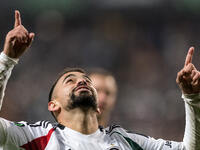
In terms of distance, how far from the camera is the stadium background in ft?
24.0

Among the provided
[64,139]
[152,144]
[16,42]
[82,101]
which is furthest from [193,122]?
[16,42]

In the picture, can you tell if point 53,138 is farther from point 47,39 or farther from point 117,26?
point 117,26

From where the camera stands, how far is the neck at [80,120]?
3305 mm

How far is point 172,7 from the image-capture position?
31.0 feet

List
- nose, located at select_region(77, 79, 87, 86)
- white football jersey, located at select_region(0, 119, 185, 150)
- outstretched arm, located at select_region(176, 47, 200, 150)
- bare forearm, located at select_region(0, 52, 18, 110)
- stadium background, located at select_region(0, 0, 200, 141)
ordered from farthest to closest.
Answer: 1. stadium background, located at select_region(0, 0, 200, 141)
2. nose, located at select_region(77, 79, 87, 86)
3. outstretched arm, located at select_region(176, 47, 200, 150)
4. white football jersey, located at select_region(0, 119, 185, 150)
5. bare forearm, located at select_region(0, 52, 18, 110)

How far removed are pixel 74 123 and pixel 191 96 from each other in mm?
966

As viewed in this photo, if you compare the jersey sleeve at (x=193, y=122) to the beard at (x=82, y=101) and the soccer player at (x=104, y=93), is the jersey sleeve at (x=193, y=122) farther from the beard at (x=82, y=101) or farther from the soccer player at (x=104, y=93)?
the soccer player at (x=104, y=93)

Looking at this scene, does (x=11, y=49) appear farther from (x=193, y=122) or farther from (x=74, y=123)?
(x=193, y=122)

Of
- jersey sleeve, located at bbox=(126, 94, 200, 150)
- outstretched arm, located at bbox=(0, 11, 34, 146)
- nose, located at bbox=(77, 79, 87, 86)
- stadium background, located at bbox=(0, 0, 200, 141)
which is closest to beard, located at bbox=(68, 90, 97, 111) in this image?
nose, located at bbox=(77, 79, 87, 86)

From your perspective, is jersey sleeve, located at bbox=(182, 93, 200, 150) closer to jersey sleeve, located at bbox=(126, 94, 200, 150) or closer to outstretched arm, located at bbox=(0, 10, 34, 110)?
jersey sleeve, located at bbox=(126, 94, 200, 150)

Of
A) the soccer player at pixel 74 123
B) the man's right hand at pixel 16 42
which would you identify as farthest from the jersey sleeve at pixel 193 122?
the man's right hand at pixel 16 42

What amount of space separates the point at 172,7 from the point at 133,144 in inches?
263

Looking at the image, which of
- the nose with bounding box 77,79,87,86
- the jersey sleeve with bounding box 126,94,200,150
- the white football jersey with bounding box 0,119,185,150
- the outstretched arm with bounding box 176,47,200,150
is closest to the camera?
the white football jersey with bounding box 0,119,185,150

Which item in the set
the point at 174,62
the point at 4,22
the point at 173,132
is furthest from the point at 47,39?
the point at 173,132
